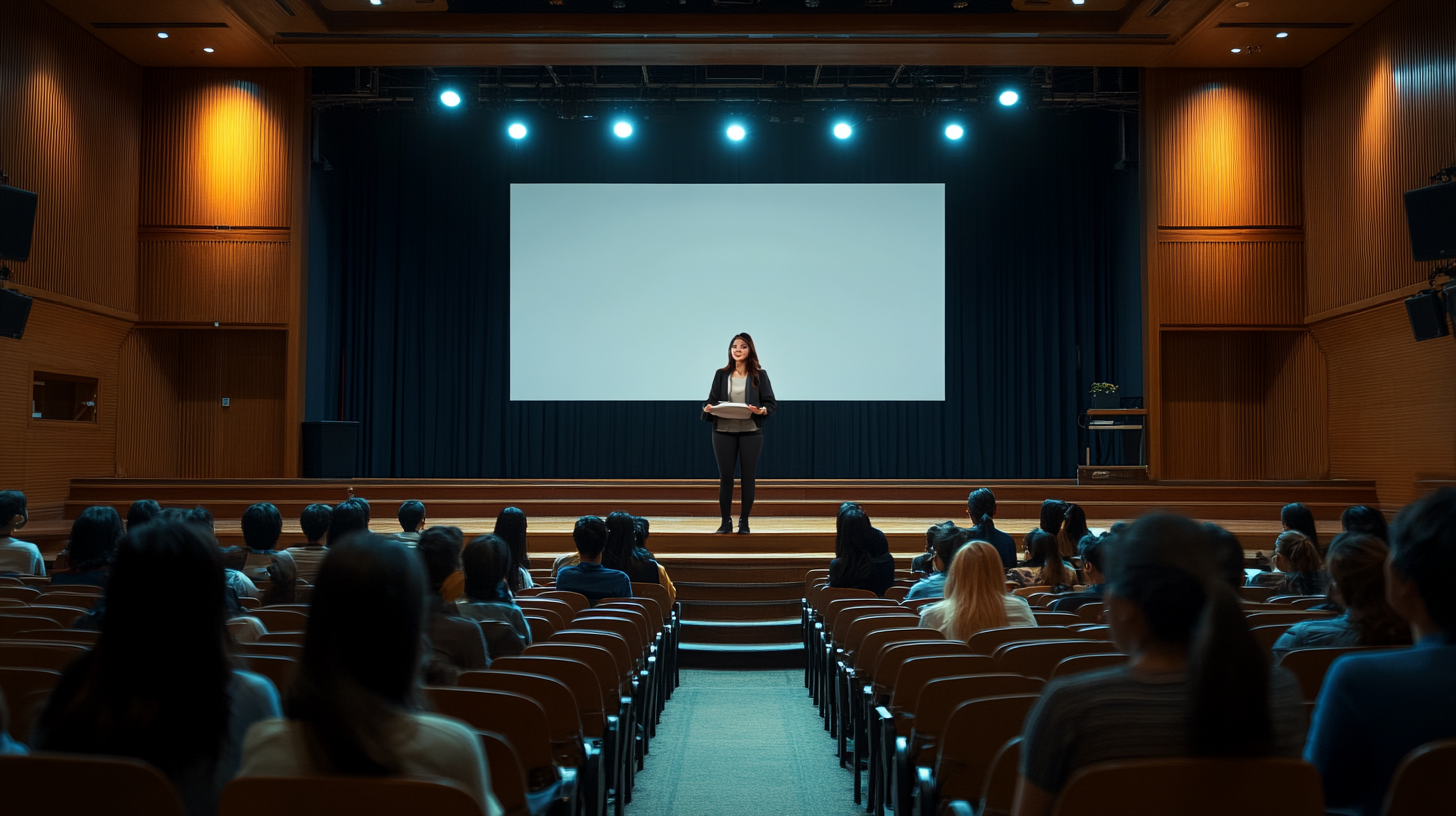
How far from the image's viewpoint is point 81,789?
1.40 m

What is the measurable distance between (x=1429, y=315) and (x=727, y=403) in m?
5.28

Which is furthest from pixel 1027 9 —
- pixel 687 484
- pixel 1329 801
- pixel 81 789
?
pixel 81 789

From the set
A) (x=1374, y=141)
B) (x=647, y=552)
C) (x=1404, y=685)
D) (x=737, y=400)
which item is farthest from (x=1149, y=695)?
(x=1374, y=141)

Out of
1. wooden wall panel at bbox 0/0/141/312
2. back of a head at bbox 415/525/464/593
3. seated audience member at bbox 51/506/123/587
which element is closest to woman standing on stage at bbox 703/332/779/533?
seated audience member at bbox 51/506/123/587

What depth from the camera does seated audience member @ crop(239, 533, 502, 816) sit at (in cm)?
137

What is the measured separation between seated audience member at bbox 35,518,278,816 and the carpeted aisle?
2156mm

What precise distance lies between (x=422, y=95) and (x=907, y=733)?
1031 cm

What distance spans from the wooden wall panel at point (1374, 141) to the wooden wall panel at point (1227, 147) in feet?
0.71

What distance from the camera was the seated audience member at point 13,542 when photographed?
189 inches

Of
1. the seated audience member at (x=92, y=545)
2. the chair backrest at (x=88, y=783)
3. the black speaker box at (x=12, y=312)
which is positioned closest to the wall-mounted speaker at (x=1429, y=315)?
the seated audience member at (x=92, y=545)

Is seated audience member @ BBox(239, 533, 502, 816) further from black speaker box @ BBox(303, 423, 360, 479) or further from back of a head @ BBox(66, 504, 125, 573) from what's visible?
black speaker box @ BBox(303, 423, 360, 479)

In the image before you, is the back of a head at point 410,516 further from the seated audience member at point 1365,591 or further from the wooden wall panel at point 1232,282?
the wooden wall panel at point 1232,282

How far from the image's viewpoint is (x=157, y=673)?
4.95ft

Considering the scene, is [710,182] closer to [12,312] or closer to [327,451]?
[327,451]
